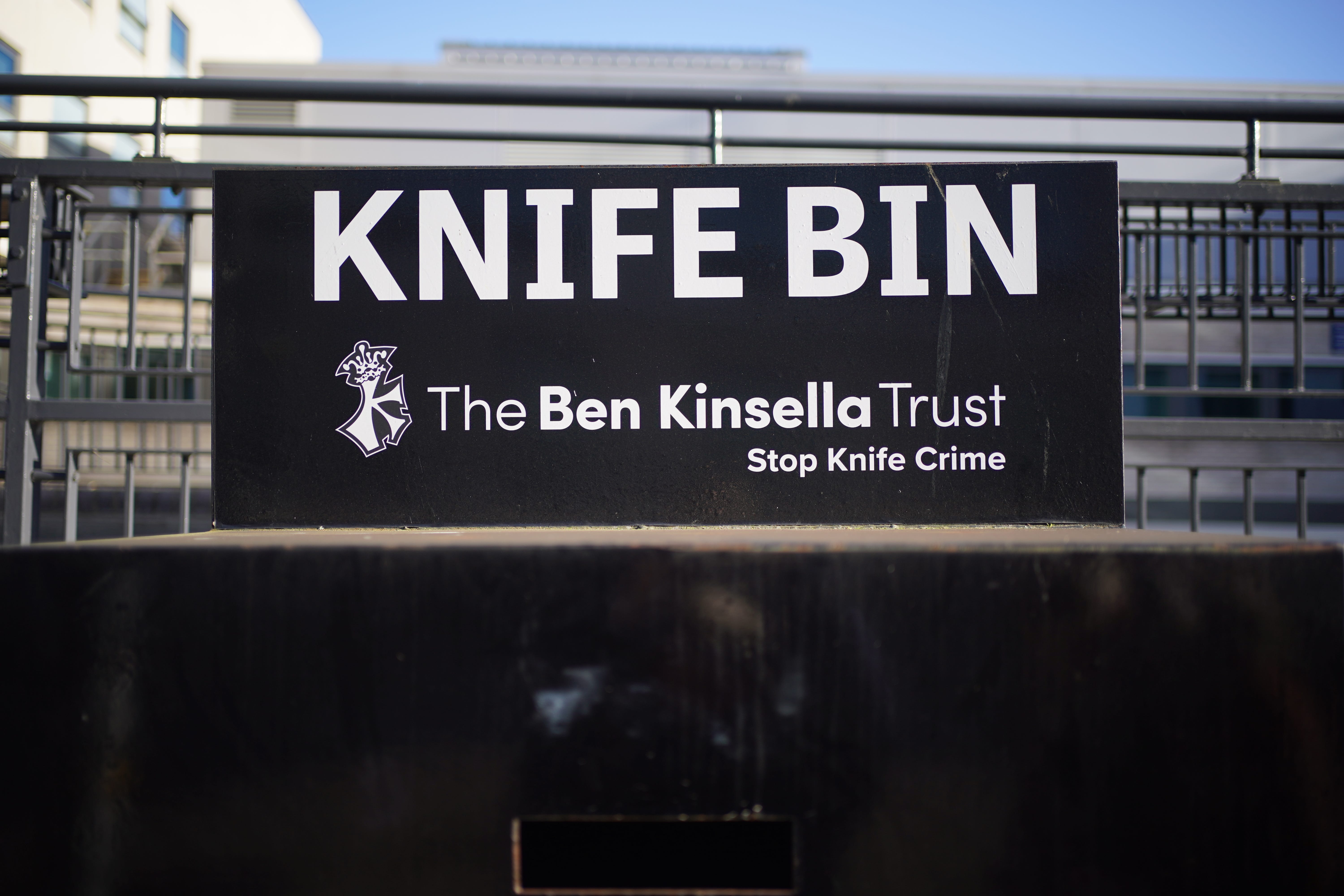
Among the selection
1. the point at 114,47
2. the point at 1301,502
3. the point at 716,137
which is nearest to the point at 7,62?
the point at 114,47

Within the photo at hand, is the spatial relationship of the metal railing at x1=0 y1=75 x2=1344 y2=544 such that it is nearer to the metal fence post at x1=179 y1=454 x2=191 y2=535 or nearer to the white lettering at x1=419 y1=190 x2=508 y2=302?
the metal fence post at x1=179 y1=454 x2=191 y2=535

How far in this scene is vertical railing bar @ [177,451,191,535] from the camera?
11.0 feet

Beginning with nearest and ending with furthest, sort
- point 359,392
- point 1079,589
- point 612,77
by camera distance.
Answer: point 1079,589, point 359,392, point 612,77

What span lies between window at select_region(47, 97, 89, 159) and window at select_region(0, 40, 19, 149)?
66 centimetres

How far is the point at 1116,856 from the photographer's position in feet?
3.92

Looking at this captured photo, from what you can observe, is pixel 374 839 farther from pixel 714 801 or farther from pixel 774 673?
pixel 774 673

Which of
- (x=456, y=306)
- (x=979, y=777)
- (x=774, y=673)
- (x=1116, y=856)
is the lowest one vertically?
(x=1116, y=856)

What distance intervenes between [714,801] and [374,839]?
0.52 m

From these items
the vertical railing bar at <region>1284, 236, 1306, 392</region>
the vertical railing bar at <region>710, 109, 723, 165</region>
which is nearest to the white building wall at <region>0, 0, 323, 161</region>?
the vertical railing bar at <region>710, 109, 723, 165</region>

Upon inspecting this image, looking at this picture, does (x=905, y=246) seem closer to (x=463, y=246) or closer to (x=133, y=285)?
(x=463, y=246)

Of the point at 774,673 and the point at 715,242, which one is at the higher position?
the point at 715,242

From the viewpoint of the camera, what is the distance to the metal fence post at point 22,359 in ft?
9.28

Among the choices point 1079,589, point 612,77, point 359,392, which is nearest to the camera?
point 1079,589

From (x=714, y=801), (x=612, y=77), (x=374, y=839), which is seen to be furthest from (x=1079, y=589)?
(x=612, y=77)
